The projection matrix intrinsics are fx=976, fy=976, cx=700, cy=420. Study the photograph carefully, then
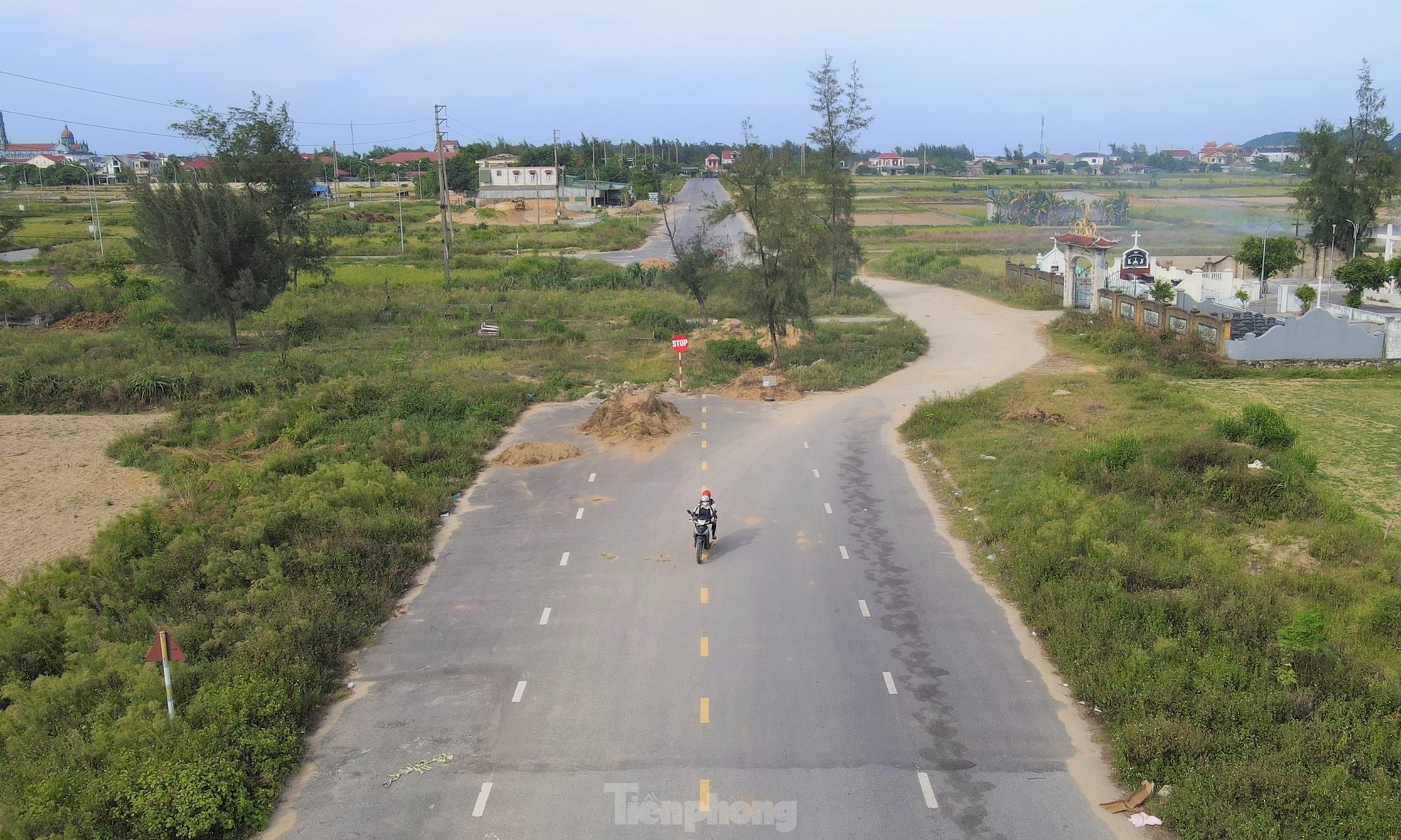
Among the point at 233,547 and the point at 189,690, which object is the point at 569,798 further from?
the point at 233,547

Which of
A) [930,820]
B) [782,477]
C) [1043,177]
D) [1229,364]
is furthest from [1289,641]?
[1043,177]

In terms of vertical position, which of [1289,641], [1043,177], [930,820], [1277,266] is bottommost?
[930,820]

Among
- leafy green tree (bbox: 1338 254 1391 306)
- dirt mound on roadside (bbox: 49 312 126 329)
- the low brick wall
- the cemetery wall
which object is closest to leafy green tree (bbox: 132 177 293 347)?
dirt mound on roadside (bbox: 49 312 126 329)

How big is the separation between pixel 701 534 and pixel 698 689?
153 inches

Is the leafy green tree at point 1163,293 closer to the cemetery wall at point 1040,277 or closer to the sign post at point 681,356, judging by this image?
the cemetery wall at point 1040,277

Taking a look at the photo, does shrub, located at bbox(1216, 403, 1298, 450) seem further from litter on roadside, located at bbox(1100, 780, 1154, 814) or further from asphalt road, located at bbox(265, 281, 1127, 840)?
litter on roadside, located at bbox(1100, 780, 1154, 814)

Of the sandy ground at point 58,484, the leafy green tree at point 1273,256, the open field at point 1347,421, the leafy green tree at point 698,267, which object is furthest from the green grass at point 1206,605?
the leafy green tree at point 1273,256

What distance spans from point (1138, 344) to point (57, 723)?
29.1 metres

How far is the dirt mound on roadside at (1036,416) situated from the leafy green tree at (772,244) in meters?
7.52

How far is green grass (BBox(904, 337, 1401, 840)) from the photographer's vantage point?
351 inches

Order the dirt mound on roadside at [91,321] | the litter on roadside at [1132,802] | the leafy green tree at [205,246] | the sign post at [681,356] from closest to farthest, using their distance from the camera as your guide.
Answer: the litter on roadside at [1132,802] → the sign post at [681,356] → the leafy green tree at [205,246] → the dirt mound on roadside at [91,321]

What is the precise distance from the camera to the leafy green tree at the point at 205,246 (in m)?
32.1

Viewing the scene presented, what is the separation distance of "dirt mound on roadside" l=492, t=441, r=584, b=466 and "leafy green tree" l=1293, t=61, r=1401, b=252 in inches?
1612

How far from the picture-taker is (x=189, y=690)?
10930 mm
